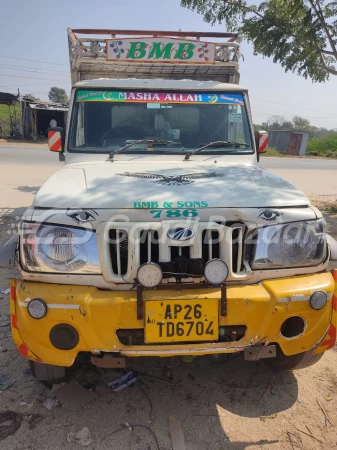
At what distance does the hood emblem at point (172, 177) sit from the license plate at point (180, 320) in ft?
2.99

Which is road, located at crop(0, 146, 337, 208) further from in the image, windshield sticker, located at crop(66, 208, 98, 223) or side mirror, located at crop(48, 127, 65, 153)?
windshield sticker, located at crop(66, 208, 98, 223)

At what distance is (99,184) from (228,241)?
1.01 meters

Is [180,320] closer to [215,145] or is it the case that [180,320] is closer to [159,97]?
[215,145]

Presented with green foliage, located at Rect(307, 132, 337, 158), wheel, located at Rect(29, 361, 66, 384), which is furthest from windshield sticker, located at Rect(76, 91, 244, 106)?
green foliage, located at Rect(307, 132, 337, 158)

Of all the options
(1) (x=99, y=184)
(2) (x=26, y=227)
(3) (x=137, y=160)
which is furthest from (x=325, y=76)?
(2) (x=26, y=227)

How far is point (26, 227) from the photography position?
90.9 inches

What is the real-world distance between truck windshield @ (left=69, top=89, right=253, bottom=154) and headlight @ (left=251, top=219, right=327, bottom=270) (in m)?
1.51

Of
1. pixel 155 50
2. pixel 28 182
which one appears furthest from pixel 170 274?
pixel 28 182

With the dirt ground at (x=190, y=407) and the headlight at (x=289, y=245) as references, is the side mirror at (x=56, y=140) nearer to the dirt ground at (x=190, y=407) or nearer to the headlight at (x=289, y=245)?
the dirt ground at (x=190, y=407)

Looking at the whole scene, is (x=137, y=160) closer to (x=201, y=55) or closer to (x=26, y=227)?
(x=26, y=227)

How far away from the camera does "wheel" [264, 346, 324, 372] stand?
2689 millimetres

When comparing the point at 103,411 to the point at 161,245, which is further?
the point at 103,411

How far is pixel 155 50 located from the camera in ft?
16.3

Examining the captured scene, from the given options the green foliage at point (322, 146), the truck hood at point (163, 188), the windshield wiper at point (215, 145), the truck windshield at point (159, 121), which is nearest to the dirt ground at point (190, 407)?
the truck hood at point (163, 188)
